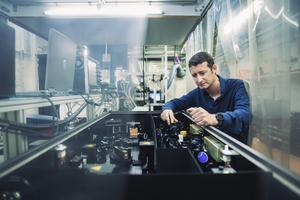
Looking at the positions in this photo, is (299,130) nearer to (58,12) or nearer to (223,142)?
(223,142)

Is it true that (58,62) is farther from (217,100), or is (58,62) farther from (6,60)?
(217,100)

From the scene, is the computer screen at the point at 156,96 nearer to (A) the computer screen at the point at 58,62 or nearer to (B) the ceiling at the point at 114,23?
(B) the ceiling at the point at 114,23

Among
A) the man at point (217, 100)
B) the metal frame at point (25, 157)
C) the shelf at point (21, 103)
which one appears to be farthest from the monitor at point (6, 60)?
the man at point (217, 100)

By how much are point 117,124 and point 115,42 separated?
3712mm

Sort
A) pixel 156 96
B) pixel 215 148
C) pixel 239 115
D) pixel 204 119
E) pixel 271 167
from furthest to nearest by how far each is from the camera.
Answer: pixel 156 96 < pixel 239 115 < pixel 204 119 < pixel 215 148 < pixel 271 167

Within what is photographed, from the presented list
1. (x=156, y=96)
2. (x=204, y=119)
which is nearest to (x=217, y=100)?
(x=204, y=119)

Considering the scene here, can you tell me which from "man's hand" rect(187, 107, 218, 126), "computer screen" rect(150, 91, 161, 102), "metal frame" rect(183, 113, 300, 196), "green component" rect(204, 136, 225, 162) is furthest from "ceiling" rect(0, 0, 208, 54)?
"metal frame" rect(183, 113, 300, 196)

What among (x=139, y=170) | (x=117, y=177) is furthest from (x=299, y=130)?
(x=117, y=177)

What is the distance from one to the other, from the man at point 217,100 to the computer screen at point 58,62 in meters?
0.86

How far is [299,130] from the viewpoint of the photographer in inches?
47.4

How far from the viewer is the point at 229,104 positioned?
5.75 feet

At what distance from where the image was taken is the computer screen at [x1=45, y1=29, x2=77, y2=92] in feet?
5.45

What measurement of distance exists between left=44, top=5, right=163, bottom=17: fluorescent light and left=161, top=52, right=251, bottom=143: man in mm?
1368

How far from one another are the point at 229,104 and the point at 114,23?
2.35 meters
